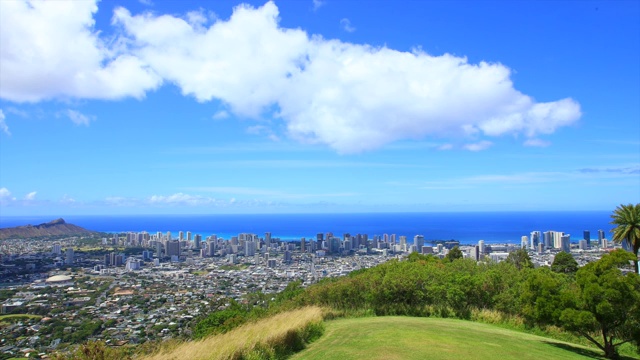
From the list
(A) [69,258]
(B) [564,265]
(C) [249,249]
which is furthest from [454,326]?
(C) [249,249]

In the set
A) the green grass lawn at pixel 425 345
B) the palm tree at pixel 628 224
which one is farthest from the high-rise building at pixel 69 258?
the palm tree at pixel 628 224

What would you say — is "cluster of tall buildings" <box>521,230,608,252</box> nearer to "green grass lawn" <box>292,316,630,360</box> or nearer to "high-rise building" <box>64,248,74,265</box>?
"green grass lawn" <box>292,316,630,360</box>

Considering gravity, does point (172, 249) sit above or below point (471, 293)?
below

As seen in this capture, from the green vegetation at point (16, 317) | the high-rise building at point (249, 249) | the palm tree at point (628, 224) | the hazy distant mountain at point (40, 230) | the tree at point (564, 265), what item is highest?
the palm tree at point (628, 224)

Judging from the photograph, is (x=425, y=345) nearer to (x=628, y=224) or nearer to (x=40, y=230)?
(x=628, y=224)

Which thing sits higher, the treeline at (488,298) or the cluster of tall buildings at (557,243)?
the treeline at (488,298)

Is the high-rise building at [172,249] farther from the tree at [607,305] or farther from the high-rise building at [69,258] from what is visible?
the tree at [607,305]

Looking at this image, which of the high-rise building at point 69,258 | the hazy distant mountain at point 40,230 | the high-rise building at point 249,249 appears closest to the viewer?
the high-rise building at point 69,258
